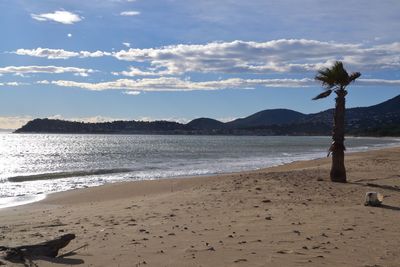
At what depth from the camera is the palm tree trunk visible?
671 inches

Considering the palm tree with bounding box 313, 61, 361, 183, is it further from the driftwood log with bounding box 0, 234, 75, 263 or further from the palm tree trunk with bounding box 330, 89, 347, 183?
the driftwood log with bounding box 0, 234, 75, 263

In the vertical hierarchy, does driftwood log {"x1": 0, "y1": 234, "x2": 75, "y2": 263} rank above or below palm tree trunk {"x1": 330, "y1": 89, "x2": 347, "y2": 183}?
below

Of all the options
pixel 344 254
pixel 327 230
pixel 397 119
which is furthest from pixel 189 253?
pixel 397 119

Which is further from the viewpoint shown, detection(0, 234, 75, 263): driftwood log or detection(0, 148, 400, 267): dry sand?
detection(0, 148, 400, 267): dry sand

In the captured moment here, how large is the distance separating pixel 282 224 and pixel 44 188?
16.6m

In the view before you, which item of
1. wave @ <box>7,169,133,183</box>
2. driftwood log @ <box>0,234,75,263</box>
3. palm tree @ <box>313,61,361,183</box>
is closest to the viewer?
driftwood log @ <box>0,234,75,263</box>

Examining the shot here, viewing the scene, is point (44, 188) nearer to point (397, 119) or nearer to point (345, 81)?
point (345, 81)

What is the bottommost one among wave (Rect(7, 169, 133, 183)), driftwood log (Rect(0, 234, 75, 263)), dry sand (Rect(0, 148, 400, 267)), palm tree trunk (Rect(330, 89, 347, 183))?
wave (Rect(7, 169, 133, 183))

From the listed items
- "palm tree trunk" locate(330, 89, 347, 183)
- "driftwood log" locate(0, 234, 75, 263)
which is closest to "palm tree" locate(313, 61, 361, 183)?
"palm tree trunk" locate(330, 89, 347, 183)

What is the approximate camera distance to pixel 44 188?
2319 centimetres

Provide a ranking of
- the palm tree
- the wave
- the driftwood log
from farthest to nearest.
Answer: the wave < the palm tree < the driftwood log

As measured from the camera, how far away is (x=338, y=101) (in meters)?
17.2

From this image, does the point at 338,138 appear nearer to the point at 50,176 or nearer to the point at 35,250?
the point at 35,250

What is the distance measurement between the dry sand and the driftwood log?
0.22 meters
